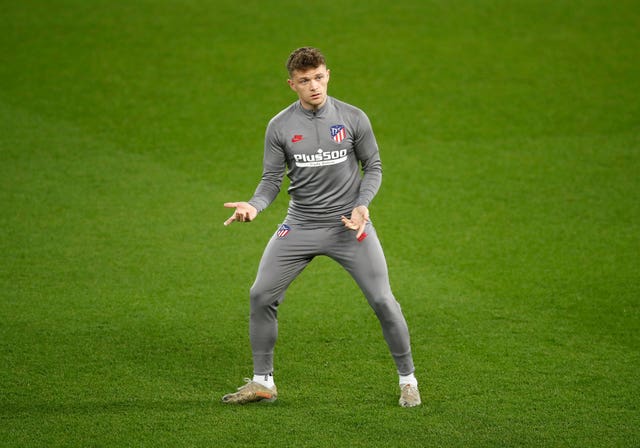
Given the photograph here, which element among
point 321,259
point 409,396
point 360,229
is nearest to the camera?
point 360,229

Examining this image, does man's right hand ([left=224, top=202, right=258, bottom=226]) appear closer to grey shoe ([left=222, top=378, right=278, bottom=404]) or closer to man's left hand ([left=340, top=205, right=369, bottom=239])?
man's left hand ([left=340, top=205, right=369, bottom=239])

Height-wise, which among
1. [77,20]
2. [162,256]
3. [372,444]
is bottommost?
[372,444]

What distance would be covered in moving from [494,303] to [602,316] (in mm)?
842

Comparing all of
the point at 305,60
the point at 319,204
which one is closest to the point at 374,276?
the point at 319,204

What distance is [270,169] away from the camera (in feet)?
17.6

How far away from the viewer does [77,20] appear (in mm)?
15250

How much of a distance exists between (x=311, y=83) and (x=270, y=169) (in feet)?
1.97

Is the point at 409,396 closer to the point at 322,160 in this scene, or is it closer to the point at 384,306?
the point at 384,306

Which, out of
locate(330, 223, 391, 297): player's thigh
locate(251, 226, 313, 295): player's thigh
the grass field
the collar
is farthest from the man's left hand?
the grass field

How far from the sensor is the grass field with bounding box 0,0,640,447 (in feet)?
17.5

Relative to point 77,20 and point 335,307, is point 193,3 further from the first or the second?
point 335,307

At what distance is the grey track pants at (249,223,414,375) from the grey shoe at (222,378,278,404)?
11.4 inches

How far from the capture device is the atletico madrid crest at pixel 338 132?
5.21 m

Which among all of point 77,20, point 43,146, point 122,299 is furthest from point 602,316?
point 77,20
